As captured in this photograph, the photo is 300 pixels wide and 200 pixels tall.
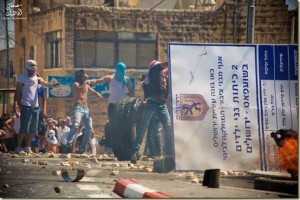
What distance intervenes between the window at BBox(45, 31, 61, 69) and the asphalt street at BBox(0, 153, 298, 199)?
1082 mm

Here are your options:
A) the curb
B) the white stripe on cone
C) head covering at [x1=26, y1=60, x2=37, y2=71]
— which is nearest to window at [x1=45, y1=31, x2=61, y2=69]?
head covering at [x1=26, y1=60, x2=37, y2=71]

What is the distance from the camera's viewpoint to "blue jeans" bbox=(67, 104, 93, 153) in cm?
1127

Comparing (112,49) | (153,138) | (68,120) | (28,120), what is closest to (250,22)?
(112,49)

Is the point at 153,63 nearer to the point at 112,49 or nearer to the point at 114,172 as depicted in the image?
the point at 112,49

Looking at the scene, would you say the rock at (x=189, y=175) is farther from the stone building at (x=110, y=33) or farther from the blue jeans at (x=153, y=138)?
the stone building at (x=110, y=33)

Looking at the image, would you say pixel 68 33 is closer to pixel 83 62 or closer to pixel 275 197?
pixel 83 62

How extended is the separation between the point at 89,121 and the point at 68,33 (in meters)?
1.06

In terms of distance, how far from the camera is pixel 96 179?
11273 millimetres

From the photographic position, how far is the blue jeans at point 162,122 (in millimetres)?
11422

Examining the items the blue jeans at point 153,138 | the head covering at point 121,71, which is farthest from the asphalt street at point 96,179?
the head covering at point 121,71

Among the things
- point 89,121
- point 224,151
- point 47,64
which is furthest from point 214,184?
point 47,64

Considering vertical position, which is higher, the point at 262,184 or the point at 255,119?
the point at 255,119

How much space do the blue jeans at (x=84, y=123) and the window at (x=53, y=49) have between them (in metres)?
0.56

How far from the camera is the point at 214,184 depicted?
36.7ft
